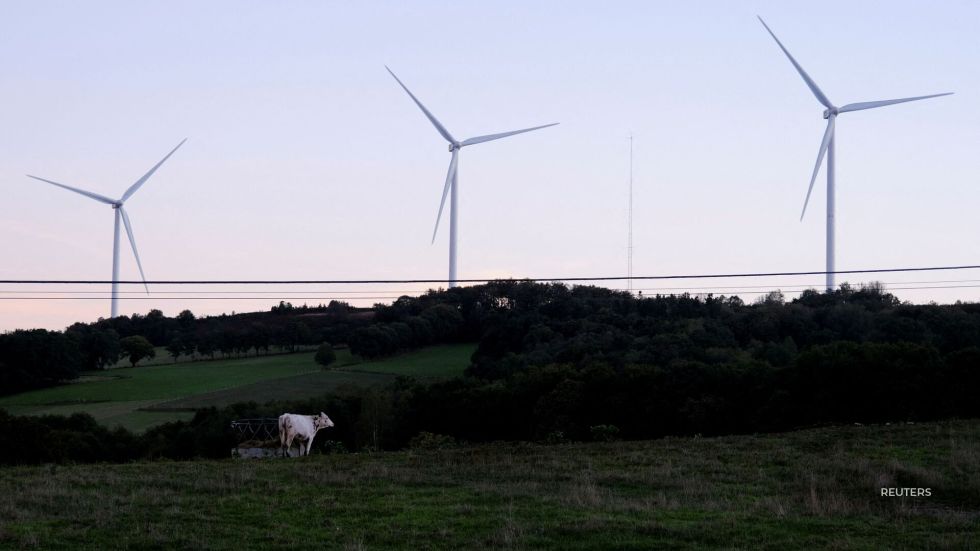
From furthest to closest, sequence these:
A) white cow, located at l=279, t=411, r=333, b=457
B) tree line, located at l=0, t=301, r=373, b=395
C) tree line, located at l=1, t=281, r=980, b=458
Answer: tree line, located at l=0, t=301, r=373, b=395
tree line, located at l=1, t=281, r=980, b=458
white cow, located at l=279, t=411, r=333, b=457

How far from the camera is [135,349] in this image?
345 feet

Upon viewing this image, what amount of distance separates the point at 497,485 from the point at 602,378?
94.9 feet

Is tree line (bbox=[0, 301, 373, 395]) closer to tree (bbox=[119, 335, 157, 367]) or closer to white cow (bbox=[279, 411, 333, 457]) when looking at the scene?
tree (bbox=[119, 335, 157, 367])

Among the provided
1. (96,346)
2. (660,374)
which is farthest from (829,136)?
(96,346)

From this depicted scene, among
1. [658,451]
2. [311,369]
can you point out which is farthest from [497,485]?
[311,369]

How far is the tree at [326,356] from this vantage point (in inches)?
3826

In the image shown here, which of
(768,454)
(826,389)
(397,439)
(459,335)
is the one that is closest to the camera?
(768,454)

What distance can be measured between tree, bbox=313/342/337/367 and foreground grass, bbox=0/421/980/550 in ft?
214

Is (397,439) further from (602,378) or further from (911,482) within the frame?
(911,482)

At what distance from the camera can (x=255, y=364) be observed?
103 m

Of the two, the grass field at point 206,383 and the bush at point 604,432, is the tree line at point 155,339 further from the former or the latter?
the bush at point 604,432

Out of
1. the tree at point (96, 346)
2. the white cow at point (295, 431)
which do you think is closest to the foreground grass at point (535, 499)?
the white cow at point (295, 431)

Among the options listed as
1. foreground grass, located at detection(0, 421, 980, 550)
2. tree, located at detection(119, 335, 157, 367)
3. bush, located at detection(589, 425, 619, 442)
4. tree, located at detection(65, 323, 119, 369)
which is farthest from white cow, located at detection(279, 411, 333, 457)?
tree, located at detection(119, 335, 157, 367)

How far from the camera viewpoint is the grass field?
79.8m
